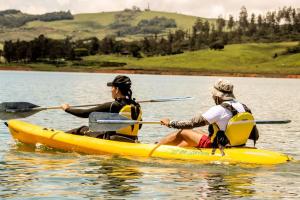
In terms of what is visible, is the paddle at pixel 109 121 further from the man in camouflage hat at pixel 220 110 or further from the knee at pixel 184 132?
the man in camouflage hat at pixel 220 110

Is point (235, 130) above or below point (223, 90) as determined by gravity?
below

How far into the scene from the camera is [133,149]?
58.1ft

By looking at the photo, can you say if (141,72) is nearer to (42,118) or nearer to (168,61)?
(168,61)

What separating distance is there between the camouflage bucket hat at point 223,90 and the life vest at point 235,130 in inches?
7.8

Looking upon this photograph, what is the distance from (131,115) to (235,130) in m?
3.11

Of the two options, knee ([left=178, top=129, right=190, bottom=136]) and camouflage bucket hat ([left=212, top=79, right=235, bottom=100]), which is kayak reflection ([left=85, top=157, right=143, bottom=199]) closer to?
knee ([left=178, top=129, right=190, bottom=136])

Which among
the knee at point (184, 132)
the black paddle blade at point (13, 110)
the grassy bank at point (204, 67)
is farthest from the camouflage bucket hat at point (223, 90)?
the grassy bank at point (204, 67)

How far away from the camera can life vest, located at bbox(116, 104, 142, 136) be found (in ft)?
58.5

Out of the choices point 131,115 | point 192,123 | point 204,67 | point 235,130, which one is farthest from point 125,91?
point 204,67

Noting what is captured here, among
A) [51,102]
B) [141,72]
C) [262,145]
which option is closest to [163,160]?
[262,145]

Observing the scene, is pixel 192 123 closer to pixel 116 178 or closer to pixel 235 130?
pixel 235 130

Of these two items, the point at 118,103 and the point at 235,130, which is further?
the point at 118,103

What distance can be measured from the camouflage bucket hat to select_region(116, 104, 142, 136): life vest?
277 centimetres

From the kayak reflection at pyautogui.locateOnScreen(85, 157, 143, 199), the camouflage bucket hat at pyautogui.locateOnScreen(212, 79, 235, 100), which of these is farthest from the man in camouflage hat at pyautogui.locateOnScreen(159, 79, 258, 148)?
the kayak reflection at pyautogui.locateOnScreen(85, 157, 143, 199)
